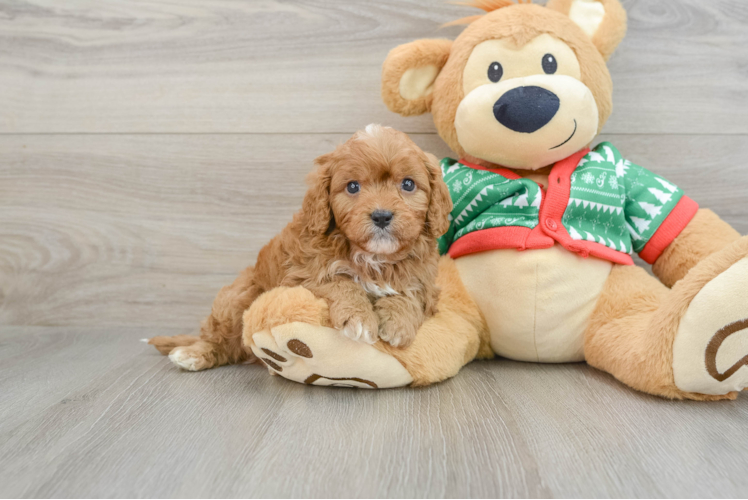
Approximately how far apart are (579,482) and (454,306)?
661 millimetres

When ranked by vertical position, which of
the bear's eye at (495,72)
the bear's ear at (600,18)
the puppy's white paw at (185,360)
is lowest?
the puppy's white paw at (185,360)

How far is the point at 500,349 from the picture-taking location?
1581mm

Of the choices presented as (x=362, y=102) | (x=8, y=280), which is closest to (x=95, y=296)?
(x=8, y=280)

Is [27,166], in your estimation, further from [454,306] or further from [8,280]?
[454,306]

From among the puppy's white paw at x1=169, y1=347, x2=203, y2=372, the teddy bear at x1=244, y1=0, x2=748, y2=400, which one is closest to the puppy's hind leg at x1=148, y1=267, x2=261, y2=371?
the puppy's white paw at x1=169, y1=347, x2=203, y2=372

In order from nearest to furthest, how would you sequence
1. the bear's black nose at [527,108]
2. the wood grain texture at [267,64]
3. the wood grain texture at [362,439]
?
the wood grain texture at [362,439]
the bear's black nose at [527,108]
the wood grain texture at [267,64]

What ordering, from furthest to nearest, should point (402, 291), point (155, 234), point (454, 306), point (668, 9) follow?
point (155, 234) < point (668, 9) < point (454, 306) < point (402, 291)

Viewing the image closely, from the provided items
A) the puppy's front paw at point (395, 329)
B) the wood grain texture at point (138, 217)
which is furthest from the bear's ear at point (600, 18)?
the puppy's front paw at point (395, 329)

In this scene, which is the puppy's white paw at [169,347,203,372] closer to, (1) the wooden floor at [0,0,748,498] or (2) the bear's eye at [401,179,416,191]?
(1) the wooden floor at [0,0,748,498]

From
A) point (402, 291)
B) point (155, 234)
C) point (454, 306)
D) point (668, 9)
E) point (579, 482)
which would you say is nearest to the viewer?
point (579, 482)

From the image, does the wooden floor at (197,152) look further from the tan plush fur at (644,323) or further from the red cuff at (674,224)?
the red cuff at (674,224)

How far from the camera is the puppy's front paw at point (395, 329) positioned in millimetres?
1267

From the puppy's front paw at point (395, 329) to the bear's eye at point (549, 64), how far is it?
0.79m

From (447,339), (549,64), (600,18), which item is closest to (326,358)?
(447,339)
